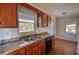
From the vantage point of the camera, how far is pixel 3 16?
1941mm

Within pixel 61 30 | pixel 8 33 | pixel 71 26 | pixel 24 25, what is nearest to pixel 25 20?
pixel 24 25

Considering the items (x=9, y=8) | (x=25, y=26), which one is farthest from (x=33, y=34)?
(x=9, y=8)

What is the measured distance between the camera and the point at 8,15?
A: 1997 millimetres

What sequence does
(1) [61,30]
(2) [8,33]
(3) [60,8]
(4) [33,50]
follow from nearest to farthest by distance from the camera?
(3) [60,8] → (1) [61,30] → (4) [33,50] → (2) [8,33]

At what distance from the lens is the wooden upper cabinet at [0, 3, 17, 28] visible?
1.92m

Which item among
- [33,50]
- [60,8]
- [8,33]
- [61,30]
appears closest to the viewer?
[60,8]

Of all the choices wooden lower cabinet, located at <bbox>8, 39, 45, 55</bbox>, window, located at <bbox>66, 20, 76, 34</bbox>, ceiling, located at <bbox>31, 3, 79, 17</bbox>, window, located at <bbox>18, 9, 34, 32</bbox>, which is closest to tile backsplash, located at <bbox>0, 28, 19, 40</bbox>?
window, located at <bbox>18, 9, 34, 32</bbox>

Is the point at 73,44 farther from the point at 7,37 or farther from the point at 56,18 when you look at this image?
the point at 7,37

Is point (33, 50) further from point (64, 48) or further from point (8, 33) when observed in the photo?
point (8, 33)

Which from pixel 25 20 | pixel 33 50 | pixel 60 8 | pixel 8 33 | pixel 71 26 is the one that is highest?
pixel 60 8

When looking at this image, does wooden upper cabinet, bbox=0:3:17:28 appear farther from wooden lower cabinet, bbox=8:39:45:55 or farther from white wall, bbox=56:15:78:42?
white wall, bbox=56:15:78:42

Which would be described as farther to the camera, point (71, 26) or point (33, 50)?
point (33, 50)

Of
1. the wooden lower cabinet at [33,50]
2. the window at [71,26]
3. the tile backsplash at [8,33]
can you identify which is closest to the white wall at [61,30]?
the window at [71,26]
